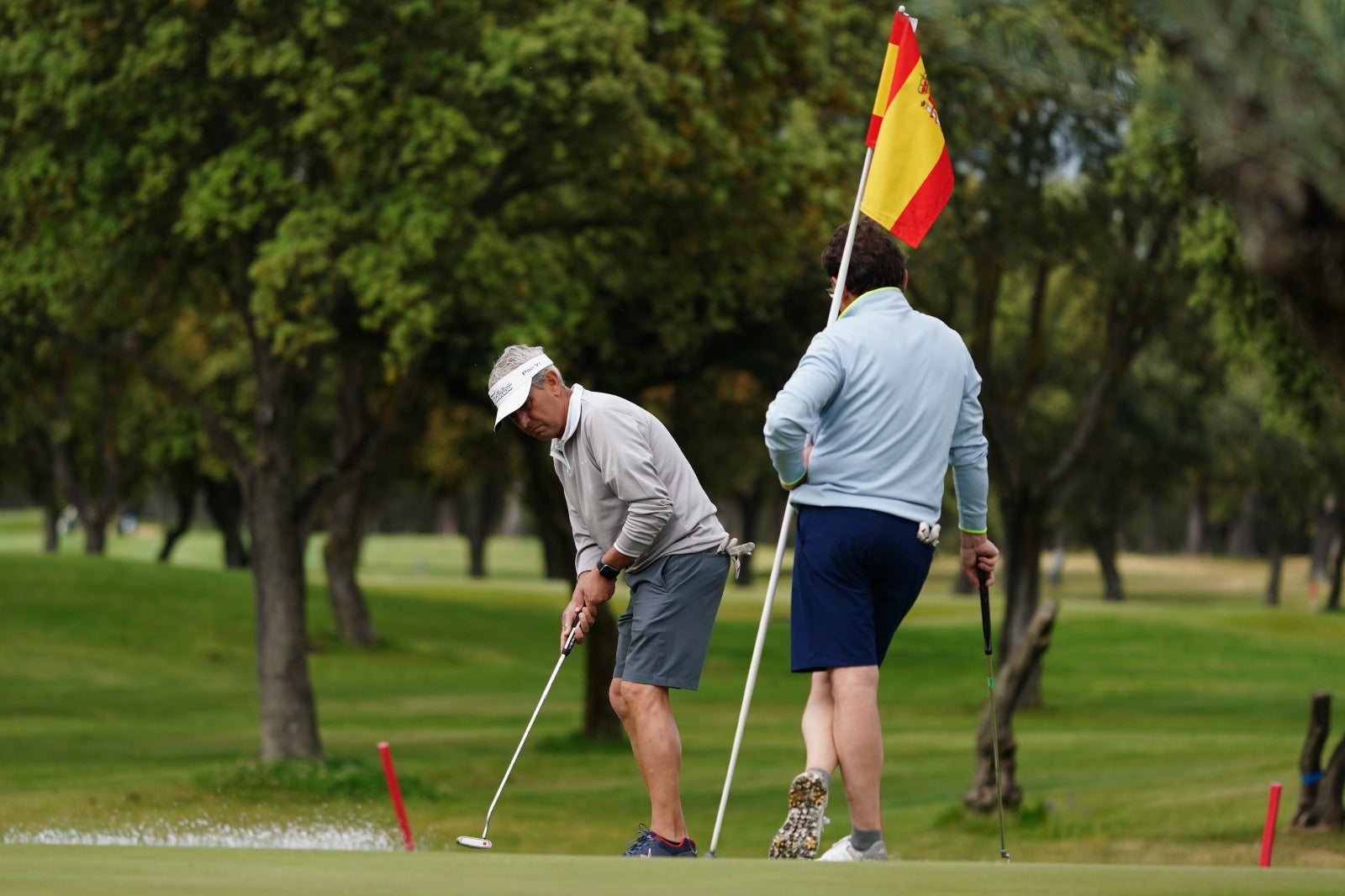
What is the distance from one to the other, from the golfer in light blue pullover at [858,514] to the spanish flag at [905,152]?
1.73 m

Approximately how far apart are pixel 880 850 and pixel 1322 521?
6347cm

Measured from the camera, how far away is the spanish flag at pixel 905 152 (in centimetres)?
854

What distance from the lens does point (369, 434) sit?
791 inches

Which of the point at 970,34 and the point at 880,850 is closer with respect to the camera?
the point at 970,34

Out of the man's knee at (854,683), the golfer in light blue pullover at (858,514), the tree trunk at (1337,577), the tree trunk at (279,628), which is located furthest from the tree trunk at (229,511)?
the man's knee at (854,683)

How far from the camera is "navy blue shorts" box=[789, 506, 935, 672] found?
6715mm

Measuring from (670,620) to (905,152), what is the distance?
2.43m

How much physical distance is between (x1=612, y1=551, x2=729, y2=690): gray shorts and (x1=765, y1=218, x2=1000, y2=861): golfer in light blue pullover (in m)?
0.61

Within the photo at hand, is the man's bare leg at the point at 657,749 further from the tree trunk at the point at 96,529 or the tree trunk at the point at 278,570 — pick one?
the tree trunk at the point at 96,529

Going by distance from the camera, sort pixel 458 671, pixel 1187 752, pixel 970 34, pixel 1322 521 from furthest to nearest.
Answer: pixel 1322 521, pixel 458 671, pixel 1187 752, pixel 970 34

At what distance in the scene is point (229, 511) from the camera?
56.5 metres

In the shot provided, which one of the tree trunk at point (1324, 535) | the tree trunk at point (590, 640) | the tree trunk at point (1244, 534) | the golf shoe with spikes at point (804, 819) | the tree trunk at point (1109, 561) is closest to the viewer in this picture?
the golf shoe with spikes at point (804, 819)

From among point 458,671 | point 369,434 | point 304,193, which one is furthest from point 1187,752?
point 458,671

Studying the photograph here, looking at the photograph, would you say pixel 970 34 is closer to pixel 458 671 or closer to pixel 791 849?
A: pixel 791 849
